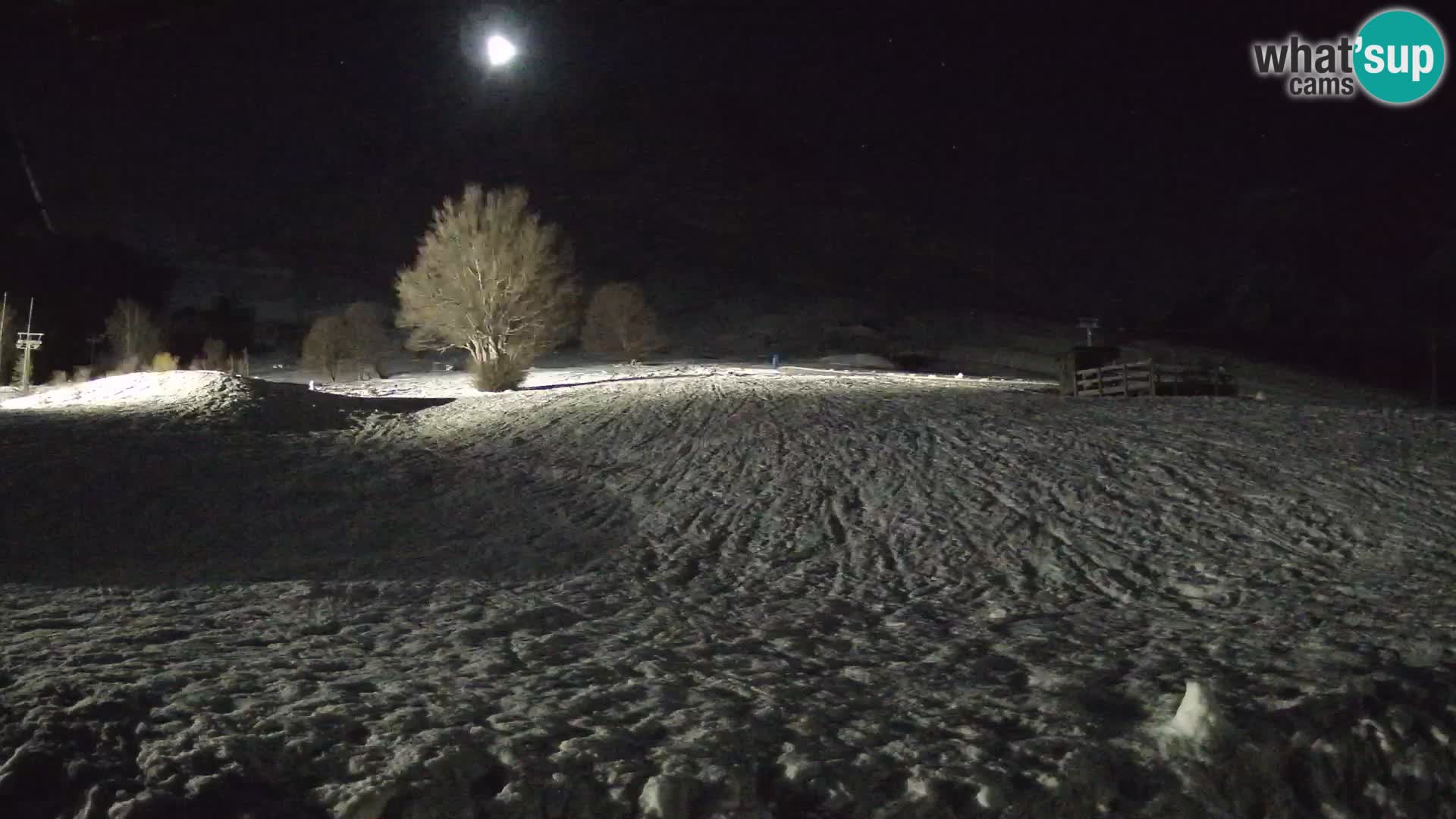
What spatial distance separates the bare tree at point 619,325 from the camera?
2382 inches

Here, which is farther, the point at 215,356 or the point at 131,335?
the point at 215,356

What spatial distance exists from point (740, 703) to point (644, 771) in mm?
1068

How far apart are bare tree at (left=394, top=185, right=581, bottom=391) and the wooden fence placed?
20672 mm

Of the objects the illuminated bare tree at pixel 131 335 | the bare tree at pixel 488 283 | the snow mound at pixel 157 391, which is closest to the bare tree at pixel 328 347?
the illuminated bare tree at pixel 131 335

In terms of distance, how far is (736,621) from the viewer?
24.1ft

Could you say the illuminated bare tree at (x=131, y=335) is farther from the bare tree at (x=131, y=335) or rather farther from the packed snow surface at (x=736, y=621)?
the packed snow surface at (x=736, y=621)

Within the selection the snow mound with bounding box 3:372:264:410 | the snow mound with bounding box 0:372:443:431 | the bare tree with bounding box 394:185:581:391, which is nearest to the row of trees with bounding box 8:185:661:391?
the bare tree with bounding box 394:185:581:391

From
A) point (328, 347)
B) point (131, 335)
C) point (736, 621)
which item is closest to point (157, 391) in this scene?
point (736, 621)

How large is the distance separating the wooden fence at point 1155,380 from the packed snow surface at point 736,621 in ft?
23.3

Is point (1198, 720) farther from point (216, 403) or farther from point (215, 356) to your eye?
point (215, 356)

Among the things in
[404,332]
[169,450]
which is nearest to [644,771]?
[169,450]

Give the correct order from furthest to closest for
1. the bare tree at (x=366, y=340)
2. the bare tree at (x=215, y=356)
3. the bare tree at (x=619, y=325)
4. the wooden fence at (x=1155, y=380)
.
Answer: the bare tree at (x=215, y=356), the bare tree at (x=619, y=325), the bare tree at (x=366, y=340), the wooden fence at (x=1155, y=380)

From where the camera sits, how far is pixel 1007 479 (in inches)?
497

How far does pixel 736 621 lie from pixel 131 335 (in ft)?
238
